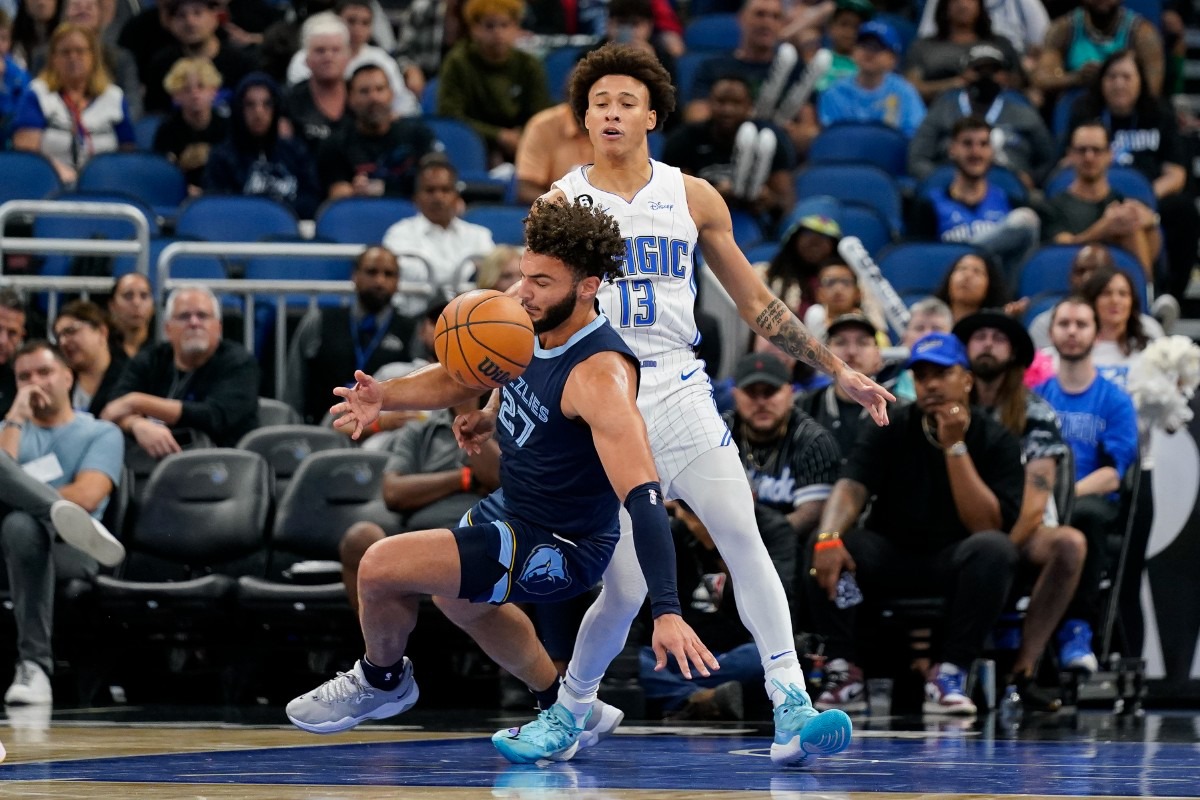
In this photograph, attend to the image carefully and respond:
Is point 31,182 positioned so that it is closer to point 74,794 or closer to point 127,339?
point 127,339

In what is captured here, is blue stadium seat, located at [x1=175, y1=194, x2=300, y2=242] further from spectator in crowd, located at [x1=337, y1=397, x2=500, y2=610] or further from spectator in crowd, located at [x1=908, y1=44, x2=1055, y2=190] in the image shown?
spectator in crowd, located at [x1=908, y1=44, x2=1055, y2=190]

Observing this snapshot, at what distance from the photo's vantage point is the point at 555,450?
223 inches

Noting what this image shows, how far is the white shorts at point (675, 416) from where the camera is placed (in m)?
6.05

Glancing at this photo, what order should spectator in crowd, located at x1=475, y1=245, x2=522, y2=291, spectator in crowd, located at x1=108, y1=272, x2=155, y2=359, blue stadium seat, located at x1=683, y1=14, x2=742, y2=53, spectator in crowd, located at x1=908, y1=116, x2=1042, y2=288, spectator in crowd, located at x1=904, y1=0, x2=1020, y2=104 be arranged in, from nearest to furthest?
spectator in crowd, located at x1=475, y1=245, x2=522, y2=291, spectator in crowd, located at x1=108, y1=272, x2=155, y2=359, spectator in crowd, located at x1=908, y1=116, x2=1042, y2=288, spectator in crowd, located at x1=904, y1=0, x2=1020, y2=104, blue stadium seat, located at x1=683, y1=14, x2=742, y2=53

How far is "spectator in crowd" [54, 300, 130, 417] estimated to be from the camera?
34.1 ft

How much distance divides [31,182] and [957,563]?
6745 mm

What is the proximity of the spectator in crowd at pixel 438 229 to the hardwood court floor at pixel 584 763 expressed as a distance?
3.97m

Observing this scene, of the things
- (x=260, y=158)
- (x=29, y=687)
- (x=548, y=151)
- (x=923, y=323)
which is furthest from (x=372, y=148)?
(x=29, y=687)

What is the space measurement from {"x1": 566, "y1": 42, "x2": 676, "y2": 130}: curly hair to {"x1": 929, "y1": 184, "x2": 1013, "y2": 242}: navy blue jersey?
20.6ft

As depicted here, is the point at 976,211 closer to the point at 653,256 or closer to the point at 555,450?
the point at 653,256

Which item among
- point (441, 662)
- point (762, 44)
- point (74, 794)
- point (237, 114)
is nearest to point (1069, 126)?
Answer: point (762, 44)

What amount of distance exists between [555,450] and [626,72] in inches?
54.0

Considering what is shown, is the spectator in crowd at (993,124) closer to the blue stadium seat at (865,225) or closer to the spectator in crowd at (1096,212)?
the spectator in crowd at (1096,212)

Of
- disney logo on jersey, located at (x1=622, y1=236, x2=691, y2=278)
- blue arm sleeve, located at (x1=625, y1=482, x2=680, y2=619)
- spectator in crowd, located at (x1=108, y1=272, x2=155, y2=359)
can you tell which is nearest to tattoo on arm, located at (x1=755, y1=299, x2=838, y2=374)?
disney logo on jersey, located at (x1=622, y1=236, x2=691, y2=278)
